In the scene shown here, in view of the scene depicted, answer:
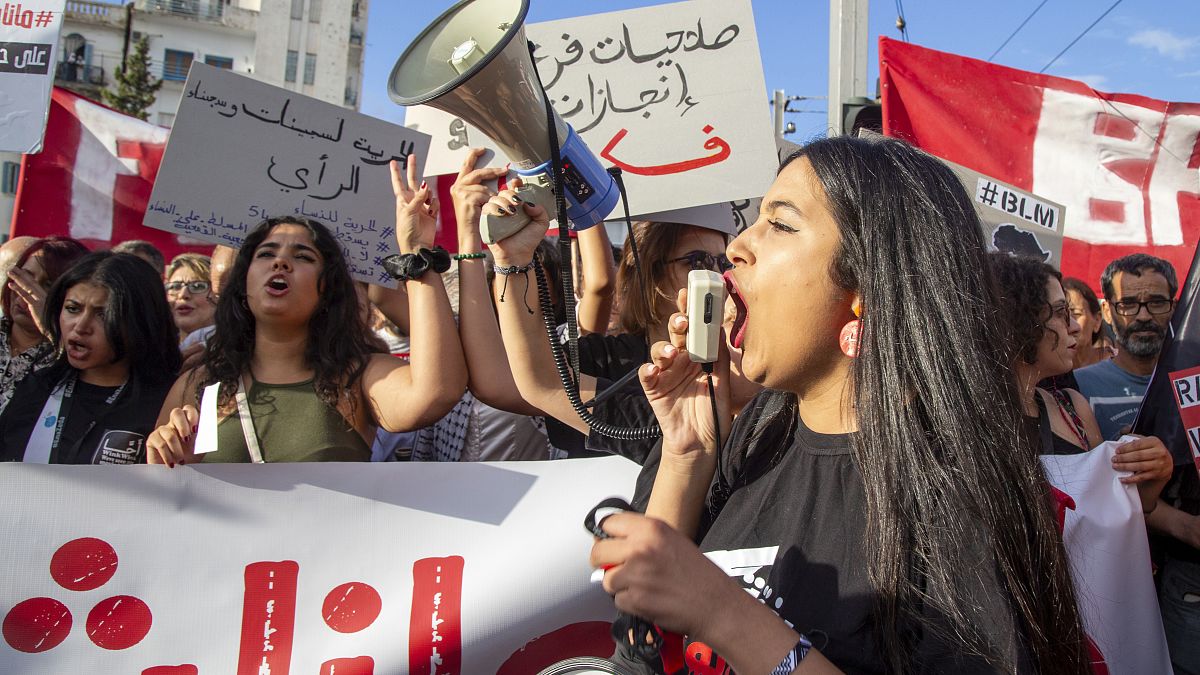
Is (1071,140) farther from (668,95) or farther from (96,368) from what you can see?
(96,368)

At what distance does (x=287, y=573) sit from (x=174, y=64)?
48.6 metres

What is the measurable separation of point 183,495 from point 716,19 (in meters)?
2.27

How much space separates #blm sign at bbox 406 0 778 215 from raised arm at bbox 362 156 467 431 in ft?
1.77

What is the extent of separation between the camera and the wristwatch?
2.36 metres

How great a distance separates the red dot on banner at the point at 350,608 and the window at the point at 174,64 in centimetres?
4761

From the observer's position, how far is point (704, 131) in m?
2.94

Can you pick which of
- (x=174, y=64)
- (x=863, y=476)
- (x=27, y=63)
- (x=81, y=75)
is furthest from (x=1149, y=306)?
(x=81, y=75)

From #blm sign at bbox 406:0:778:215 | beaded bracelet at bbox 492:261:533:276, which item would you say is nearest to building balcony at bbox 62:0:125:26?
#blm sign at bbox 406:0:778:215

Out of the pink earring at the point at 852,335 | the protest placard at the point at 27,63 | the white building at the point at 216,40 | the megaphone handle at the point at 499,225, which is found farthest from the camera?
the white building at the point at 216,40

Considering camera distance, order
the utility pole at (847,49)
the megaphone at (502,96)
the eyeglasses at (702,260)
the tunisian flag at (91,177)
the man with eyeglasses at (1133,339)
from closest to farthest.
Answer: the megaphone at (502,96) → the eyeglasses at (702,260) → the man with eyeglasses at (1133,339) → the utility pole at (847,49) → the tunisian flag at (91,177)

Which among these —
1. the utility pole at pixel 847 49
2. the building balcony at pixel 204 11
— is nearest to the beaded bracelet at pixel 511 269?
the utility pole at pixel 847 49

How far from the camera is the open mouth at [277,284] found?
2602 millimetres

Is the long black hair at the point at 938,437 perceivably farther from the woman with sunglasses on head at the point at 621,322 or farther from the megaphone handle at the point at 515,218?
the megaphone handle at the point at 515,218

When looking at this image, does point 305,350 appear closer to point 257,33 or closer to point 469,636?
point 469,636
